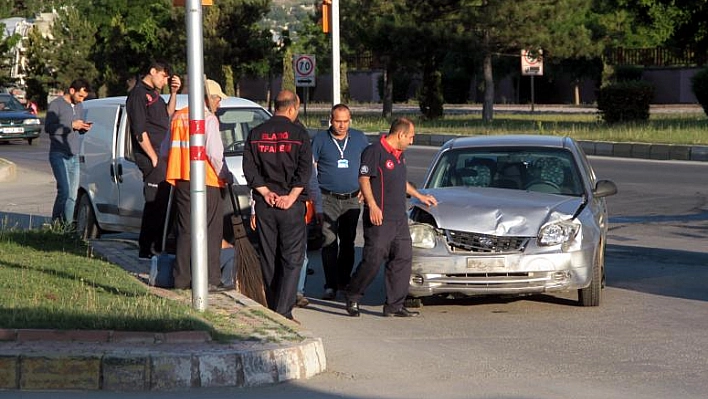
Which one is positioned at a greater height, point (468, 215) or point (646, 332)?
point (468, 215)

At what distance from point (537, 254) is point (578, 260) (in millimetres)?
359

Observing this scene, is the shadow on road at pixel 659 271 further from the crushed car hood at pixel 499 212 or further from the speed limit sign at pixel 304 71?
the speed limit sign at pixel 304 71

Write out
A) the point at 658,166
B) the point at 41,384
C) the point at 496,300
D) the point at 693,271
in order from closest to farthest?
the point at 41,384
the point at 496,300
the point at 693,271
the point at 658,166

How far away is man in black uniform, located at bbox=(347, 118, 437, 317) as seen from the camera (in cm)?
1012

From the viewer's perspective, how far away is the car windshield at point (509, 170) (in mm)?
11555

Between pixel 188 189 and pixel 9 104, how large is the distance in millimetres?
31894

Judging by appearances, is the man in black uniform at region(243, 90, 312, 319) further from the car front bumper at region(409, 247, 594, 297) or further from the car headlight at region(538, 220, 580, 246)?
the car headlight at region(538, 220, 580, 246)

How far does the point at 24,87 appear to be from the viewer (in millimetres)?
74375

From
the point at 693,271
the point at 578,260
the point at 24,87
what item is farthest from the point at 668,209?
the point at 24,87

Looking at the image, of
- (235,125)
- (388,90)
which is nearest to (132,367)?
(235,125)

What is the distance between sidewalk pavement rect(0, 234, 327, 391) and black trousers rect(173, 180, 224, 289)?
6.21ft

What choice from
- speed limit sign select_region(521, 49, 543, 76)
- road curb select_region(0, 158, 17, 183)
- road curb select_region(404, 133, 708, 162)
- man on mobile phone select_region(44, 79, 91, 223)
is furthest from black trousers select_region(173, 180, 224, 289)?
speed limit sign select_region(521, 49, 543, 76)

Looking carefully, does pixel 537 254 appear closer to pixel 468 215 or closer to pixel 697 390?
pixel 468 215

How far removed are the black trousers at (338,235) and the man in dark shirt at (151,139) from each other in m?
1.72
